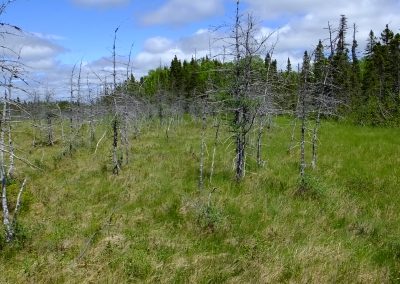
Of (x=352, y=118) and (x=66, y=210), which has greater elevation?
(x=352, y=118)

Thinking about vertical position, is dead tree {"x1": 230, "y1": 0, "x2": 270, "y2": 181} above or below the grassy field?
above

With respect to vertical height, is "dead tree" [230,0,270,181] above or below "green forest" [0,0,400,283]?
above

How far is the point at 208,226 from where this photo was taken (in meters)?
9.41

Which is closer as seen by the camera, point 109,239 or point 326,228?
point 109,239

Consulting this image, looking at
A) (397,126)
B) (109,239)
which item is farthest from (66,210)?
→ (397,126)

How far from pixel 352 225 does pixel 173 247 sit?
4802mm

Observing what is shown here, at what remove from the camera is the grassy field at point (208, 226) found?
6.96 meters

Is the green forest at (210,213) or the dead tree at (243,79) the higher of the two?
the dead tree at (243,79)

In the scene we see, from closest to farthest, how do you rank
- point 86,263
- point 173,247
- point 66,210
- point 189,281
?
point 189,281
point 86,263
point 173,247
point 66,210

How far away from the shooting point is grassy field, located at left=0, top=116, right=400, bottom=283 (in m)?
6.96

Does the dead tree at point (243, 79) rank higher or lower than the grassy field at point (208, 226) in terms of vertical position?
higher

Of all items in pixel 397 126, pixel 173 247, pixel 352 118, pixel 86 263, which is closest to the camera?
pixel 86 263

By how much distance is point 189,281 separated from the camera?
6.71 metres

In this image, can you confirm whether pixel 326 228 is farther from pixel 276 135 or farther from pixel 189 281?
pixel 276 135
